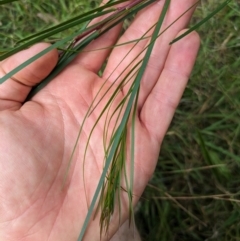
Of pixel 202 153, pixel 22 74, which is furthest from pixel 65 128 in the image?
pixel 202 153

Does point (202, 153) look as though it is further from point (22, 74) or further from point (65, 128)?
point (22, 74)

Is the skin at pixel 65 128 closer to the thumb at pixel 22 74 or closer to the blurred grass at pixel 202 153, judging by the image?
the thumb at pixel 22 74

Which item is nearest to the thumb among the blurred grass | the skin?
the skin

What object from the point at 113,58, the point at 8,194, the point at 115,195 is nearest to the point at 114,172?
the point at 115,195

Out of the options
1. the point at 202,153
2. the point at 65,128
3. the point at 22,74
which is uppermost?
the point at 22,74

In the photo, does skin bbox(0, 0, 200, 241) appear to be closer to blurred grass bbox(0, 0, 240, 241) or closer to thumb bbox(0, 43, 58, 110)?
thumb bbox(0, 43, 58, 110)

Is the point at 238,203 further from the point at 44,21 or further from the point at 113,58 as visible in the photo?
the point at 44,21

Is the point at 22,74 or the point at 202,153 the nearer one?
the point at 22,74
